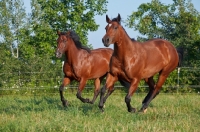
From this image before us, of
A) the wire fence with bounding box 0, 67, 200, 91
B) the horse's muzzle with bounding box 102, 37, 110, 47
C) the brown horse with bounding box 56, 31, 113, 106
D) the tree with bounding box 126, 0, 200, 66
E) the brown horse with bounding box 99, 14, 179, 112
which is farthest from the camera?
the tree with bounding box 126, 0, 200, 66

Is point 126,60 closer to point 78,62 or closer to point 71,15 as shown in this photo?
point 78,62

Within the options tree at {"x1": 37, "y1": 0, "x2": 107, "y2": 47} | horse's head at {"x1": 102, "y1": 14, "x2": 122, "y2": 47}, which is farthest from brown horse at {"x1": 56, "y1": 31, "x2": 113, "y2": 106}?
tree at {"x1": 37, "y1": 0, "x2": 107, "y2": 47}

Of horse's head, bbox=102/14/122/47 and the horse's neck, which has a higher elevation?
horse's head, bbox=102/14/122/47

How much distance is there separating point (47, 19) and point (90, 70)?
23777 millimetres

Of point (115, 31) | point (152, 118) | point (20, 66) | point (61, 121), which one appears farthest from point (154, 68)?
point (20, 66)

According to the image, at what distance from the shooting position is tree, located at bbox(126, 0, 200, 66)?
2916 centimetres

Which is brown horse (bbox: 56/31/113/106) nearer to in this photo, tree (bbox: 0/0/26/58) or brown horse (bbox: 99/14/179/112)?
brown horse (bbox: 99/14/179/112)

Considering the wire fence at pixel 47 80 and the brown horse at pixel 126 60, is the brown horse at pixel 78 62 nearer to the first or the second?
the brown horse at pixel 126 60

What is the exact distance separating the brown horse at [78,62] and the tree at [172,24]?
44.0 ft

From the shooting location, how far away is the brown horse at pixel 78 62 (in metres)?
12.3

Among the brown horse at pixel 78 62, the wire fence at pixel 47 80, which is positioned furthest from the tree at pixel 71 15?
the brown horse at pixel 78 62

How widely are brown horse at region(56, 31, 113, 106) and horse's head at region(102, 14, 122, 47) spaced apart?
3.17 metres

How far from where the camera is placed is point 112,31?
9.11 m

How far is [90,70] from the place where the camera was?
42.6 ft
